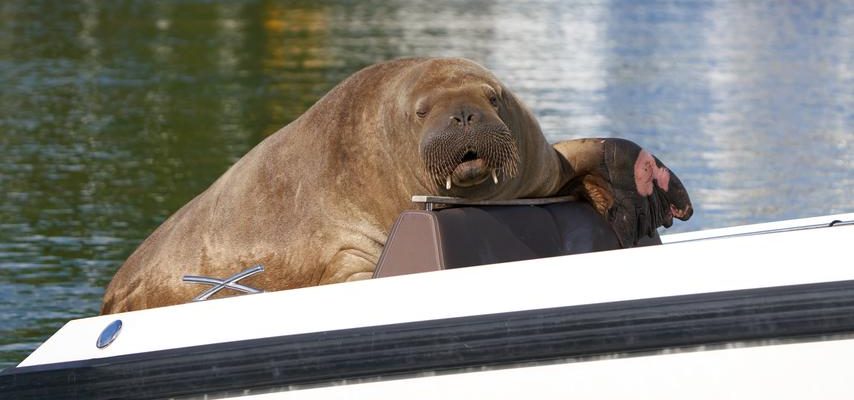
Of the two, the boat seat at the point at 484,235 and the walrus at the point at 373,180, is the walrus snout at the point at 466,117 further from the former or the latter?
the boat seat at the point at 484,235

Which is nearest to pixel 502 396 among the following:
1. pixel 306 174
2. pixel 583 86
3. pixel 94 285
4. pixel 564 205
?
pixel 564 205

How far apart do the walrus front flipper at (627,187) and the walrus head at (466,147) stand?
635mm

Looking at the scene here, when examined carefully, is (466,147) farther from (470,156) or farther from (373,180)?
(373,180)

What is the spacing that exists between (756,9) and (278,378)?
4312 cm

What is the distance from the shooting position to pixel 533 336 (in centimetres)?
388

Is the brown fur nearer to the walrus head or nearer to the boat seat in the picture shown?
the walrus head

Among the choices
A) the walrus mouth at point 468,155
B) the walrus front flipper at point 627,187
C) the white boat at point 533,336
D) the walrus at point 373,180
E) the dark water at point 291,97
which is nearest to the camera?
the white boat at point 533,336

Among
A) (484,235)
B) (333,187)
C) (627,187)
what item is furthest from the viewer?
(333,187)

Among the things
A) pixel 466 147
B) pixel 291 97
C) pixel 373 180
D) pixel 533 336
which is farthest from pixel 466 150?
pixel 291 97

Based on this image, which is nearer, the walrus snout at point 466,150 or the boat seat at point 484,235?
the boat seat at point 484,235

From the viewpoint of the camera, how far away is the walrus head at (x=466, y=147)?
5.45 m

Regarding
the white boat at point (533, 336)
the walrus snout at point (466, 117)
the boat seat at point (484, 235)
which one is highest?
the walrus snout at point (466, 117)

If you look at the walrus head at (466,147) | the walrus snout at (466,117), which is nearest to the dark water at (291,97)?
the walrus head at (466,147)

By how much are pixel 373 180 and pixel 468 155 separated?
0.93 metres
